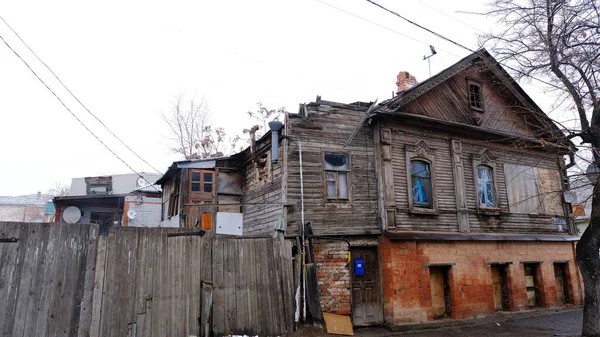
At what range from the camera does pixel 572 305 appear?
1559cm

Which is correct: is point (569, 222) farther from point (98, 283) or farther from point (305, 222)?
point (98, 283)

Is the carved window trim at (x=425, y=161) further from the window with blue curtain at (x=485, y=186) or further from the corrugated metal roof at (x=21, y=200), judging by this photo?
the corrugated metal roof at (x=21, y=200)

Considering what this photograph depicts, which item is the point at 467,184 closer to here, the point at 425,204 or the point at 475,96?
the point at 425,204

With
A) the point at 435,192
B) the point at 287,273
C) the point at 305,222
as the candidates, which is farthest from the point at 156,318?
the point at 435,192

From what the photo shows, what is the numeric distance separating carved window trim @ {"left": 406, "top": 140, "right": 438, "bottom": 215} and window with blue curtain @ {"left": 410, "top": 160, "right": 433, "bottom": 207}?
10 cm

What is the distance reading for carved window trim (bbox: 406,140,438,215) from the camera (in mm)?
12695

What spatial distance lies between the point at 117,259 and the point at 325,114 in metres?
6.99

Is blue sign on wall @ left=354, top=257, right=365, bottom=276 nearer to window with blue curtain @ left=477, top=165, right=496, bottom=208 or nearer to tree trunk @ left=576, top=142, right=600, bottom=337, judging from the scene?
tree trunk @ left=576, top=142, right=600, bottom=337

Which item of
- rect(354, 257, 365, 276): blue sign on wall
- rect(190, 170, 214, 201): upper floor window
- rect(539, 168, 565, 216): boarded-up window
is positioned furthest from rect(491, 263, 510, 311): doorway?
rect(190, 170, 214, 201): upper floor window

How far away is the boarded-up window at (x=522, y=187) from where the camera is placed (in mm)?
15570

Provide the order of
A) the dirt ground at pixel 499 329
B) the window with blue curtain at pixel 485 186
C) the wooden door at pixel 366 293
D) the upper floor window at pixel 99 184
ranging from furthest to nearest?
the upper floor window at pixel 99 184
the window with blue curtain at pixel 485 186
the wooden door at pixel 366 293
the dirt ground at pixel 499 329

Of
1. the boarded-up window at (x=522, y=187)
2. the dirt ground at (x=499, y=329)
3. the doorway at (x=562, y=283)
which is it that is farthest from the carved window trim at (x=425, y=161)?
the doorway at (x=562, y=283)

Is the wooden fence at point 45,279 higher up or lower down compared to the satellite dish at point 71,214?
lower down

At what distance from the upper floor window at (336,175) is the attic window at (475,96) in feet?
21.0
